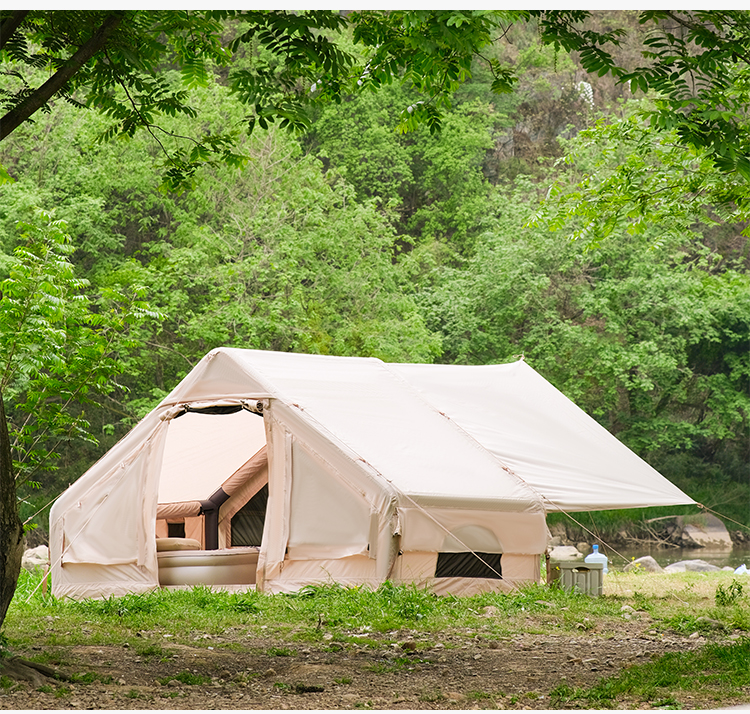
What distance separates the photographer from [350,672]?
14.2 ft

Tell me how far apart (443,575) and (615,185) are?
3636mm

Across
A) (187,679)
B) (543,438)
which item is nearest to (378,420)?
(543,438)

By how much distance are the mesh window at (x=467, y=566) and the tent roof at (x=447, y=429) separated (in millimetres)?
496

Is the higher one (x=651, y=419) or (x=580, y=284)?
(x=580, y=284)

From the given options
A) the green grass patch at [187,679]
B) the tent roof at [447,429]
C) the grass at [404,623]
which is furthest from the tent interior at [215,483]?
the green grass patch at [187,679]

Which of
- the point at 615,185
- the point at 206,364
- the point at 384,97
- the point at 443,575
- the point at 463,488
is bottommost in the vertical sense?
the point at 443,575

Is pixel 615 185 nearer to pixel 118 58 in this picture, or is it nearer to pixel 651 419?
pixel 118 58

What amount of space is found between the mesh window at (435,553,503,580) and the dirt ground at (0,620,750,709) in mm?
1998

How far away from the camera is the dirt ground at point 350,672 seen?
143 inches

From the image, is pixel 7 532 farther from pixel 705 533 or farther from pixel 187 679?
pixel 705 533

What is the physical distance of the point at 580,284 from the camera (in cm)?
2278

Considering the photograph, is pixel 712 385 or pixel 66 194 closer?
pixel 66 194

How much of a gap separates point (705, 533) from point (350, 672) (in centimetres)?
1881

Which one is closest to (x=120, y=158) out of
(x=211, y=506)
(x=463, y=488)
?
(x=211, y=506)
